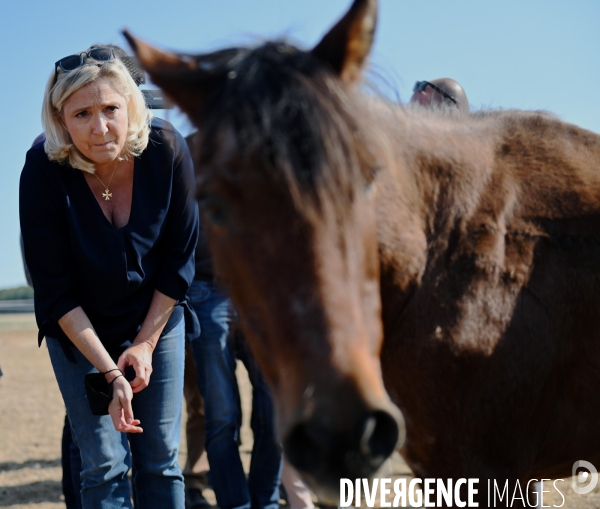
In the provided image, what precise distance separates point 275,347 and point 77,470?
7.01 ft

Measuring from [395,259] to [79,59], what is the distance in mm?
1727

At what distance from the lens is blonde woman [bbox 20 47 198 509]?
2.93 metres

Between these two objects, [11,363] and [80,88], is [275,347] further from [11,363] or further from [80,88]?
[11,363]

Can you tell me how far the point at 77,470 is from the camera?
357cm

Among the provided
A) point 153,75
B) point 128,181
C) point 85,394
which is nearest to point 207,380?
point 85,394

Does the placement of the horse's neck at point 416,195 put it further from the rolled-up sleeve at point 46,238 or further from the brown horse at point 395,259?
the rolled-up sleeve at point 46,238

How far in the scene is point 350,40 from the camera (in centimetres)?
233

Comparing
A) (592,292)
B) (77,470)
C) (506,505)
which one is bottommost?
(77,470)

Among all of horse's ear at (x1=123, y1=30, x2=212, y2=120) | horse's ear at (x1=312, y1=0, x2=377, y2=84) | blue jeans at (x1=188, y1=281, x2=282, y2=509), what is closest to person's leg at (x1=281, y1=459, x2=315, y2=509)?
blue jeans at (x1=188, y1=281, x2=282, y2=509)

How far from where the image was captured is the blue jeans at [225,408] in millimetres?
4375

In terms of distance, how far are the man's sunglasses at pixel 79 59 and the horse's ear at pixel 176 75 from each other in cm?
55

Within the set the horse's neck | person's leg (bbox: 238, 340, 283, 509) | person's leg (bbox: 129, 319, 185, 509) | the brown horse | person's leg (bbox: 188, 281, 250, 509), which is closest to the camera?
the brown horse

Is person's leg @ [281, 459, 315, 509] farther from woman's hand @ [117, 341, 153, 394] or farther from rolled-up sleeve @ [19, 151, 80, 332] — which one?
rolled-up sleeve @ [19, 151, 80, 332]

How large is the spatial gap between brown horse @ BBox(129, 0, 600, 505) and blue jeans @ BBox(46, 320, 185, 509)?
3.17 feet
